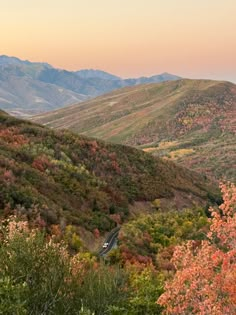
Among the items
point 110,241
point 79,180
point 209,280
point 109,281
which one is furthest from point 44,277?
point 79,180

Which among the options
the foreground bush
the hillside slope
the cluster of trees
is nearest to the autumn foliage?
the cluster of trees

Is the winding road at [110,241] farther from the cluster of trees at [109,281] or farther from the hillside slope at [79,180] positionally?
the cluster of trees at [109,281]

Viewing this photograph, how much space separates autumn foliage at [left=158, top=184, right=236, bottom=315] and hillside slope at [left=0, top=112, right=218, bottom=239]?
2399 centimetres

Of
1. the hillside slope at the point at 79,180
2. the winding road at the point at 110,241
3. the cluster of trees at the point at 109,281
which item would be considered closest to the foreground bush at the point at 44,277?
the cluster of trees at the point at 109,281

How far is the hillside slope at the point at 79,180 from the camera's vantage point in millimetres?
44656

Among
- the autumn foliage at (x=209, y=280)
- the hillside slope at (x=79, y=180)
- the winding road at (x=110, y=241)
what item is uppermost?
the autumn foliage at (x=209, y=280)

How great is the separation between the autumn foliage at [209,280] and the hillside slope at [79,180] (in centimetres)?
2399

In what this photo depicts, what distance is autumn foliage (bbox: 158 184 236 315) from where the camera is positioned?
50.1ft

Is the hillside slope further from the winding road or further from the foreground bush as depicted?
the foreground bush

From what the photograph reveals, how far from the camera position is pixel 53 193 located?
50.4m

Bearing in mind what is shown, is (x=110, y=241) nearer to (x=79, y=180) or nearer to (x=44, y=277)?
(x=79, y=180)

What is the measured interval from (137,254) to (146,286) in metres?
14.4

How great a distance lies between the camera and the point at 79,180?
5944cm

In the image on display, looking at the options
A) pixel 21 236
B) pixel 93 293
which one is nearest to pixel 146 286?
pixel 93 293
